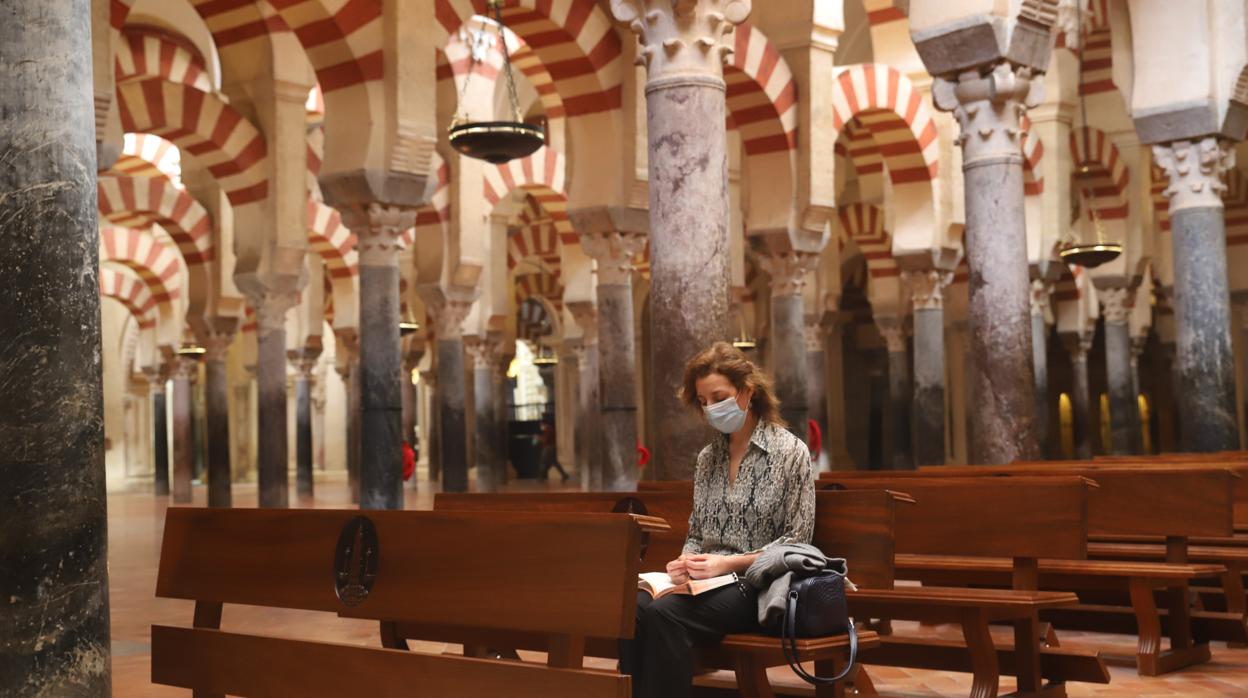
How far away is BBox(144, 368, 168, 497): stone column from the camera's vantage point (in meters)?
21.4

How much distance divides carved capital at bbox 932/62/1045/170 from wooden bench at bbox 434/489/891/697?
5.08 metres

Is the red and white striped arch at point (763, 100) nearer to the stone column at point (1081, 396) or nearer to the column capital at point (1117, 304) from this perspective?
the column capital at point (1117, 304)

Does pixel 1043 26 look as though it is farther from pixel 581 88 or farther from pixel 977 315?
pixel 581 88

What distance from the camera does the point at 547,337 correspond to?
2734cm

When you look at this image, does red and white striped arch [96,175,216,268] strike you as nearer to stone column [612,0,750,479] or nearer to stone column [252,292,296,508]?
stone column [252,292,296,508]

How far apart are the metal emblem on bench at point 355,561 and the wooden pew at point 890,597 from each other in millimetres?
271

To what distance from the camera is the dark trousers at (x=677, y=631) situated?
119 inches

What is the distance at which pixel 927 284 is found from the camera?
607 inches

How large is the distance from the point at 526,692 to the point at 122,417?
2682cm

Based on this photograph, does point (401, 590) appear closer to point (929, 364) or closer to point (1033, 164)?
point (929, 364)

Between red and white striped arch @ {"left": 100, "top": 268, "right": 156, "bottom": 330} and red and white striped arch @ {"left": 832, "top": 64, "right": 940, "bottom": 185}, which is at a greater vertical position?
red and white striped arch @ {"left": 832, "top": 64, "right": 940, "bottom": 185}

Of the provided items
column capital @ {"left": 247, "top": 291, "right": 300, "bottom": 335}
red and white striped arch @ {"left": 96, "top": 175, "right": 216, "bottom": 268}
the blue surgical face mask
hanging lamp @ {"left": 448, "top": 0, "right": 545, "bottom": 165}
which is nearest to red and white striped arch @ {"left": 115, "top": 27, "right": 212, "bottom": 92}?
red and white striped arch @ {"left": 96, "top": 175, "right": 216, "bottom": 268}

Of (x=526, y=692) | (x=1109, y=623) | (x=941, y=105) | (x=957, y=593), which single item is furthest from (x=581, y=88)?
(x=526, y=692)

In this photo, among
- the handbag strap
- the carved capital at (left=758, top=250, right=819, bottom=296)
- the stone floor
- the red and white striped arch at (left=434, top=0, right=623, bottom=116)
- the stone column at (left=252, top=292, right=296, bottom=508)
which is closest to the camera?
the handbag strap
